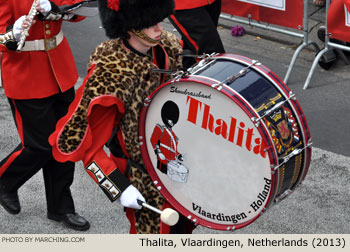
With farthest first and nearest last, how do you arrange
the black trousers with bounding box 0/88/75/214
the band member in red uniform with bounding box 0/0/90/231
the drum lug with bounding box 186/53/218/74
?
the black trousers with bounding box 0/88/75/214, the band member in red uniform with bounding box 0/0/90/231, the drum lug with bounding box 186/53/218/74

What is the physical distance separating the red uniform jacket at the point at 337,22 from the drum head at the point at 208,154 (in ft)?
11.5

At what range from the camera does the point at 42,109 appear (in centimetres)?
437

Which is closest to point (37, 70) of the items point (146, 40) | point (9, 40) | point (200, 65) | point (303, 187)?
point (9, 40)

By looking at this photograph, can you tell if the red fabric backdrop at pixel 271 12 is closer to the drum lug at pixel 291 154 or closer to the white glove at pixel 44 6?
the white glove at pixel 44 6

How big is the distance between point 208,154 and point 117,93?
464 millimetres

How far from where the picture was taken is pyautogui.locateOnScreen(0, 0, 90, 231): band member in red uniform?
162 inches

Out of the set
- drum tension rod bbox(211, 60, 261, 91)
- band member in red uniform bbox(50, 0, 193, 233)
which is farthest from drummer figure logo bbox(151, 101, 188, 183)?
drum tension rod bbox(211, 60, 261, 91)

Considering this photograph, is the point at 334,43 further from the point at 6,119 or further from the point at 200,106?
the point at 200,106

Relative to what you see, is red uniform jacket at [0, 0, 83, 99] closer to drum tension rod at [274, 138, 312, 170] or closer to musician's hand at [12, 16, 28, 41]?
musician's hand at [12, 16, 28, 41]

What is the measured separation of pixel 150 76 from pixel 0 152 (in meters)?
2.71

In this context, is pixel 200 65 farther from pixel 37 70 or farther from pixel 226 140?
pixel 37 70

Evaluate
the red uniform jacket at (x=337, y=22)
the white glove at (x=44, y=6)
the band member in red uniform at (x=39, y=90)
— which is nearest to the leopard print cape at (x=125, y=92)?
the white glove at (x=44, y=6)

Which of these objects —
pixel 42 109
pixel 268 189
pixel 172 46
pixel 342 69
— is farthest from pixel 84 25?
pixel 268 189

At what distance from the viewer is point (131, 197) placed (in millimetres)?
3207
